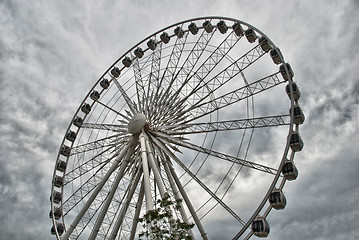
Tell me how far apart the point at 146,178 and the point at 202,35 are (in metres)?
14.7

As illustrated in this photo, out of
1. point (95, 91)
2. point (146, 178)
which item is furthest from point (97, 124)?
point (146, 178)

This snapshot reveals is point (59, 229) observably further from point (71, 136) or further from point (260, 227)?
point (260, 227)

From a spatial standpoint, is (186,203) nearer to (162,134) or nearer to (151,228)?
(162,134)

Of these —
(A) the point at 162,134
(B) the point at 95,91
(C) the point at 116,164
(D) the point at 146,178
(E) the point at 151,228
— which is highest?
(B) the point at 95,91

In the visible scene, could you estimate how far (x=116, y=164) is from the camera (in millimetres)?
20125

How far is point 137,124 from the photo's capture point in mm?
20641

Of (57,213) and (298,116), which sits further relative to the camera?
(57,213)

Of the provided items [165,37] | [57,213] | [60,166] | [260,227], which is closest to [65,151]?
[60,166]

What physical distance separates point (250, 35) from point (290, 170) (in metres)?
11.9

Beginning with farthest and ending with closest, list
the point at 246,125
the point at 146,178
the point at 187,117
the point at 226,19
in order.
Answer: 1. the point at 226,19
2. the point at 187,117
3. the point at 246,125
4. the point at 146,178

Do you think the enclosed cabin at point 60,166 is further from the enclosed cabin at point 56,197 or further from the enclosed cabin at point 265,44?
the enclosed cabin at point 265,44

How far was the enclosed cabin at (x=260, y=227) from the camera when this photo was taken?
53.3 ft

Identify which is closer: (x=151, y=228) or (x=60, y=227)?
(x=151, y=228)

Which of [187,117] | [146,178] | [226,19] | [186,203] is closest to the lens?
[146,178]
